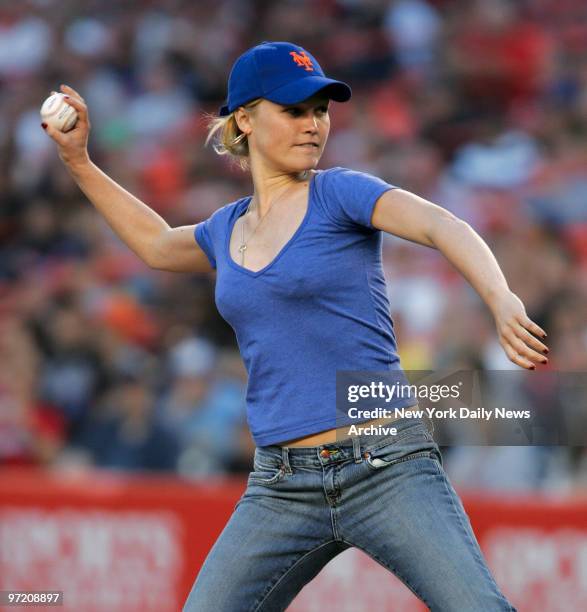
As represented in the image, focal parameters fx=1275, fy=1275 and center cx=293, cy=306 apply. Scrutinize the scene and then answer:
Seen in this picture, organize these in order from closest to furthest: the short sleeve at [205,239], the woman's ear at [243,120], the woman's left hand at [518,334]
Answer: the woman's left hand at [518,334] → the woman's ear at [243,120] → the short sleeve at [205,239]

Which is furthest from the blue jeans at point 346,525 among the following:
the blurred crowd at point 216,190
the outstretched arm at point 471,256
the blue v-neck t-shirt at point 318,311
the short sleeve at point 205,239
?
the blurred crowd at point 216,190

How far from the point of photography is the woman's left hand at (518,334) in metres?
3.04

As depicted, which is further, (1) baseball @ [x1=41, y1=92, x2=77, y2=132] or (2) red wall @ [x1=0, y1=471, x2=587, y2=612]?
(2) red wall @ [x1=0, y1=471, x2=587, y2=612]

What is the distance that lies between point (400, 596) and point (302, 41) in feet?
19.0

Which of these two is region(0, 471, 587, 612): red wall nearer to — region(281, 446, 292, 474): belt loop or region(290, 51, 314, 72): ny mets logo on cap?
region(281, 446, 292, 474): belt loop

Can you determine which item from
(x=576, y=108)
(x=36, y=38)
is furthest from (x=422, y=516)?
(x=36, y=38)

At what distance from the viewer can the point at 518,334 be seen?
3.07 metres

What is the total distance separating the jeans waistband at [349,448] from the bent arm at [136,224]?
0.87m

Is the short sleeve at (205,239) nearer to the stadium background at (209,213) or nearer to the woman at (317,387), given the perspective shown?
the woman at (317,387)

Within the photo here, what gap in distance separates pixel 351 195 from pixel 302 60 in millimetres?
497

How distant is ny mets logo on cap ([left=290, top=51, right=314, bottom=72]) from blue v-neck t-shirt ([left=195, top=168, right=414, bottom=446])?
0.34 meters

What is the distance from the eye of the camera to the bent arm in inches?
165

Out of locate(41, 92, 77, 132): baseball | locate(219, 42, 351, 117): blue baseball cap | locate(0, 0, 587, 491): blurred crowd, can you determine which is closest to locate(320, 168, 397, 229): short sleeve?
locate(219, 42, 351, 117): blue baseball cap

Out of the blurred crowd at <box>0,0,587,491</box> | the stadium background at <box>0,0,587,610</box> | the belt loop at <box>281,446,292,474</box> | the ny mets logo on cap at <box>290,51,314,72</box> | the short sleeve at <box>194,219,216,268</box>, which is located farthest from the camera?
the blurred crowd at <box>0,0,587,491</box>
